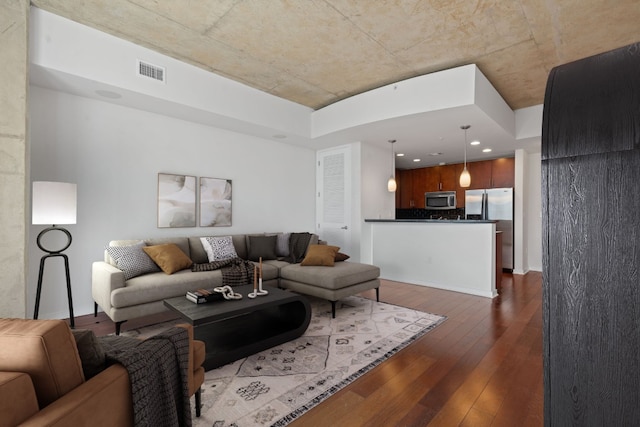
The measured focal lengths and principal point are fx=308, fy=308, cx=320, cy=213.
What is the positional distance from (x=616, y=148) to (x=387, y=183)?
5.51m

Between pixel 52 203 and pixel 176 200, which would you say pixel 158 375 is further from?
pixel 176 200

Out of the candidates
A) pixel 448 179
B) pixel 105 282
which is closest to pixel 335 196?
pixel 448 179

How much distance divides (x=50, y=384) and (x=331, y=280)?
2.69 metres

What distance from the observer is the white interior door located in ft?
18.8

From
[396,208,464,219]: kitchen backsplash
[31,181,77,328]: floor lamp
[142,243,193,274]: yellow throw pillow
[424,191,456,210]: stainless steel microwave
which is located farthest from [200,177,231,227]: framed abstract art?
[396,208,464,219]: kitchen backsplash

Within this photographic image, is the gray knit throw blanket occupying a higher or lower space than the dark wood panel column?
lower

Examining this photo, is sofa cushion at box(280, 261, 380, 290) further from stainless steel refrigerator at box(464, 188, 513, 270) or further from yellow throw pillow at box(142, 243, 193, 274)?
stainless steel refrigerator at box(464, 188, 513, 270)

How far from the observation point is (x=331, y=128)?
4.95 m

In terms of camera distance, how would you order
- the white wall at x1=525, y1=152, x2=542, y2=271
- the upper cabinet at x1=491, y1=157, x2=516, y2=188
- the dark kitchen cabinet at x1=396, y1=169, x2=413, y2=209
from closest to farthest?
1. the white wall at x1=525, y1=152, x2=542, y2=271
2. the upper cabinet at x1=491, y1=157, x2=516, y2=188
3. the dark kitchen cabinet at x1=396, y1=169, x2=413, y2=209

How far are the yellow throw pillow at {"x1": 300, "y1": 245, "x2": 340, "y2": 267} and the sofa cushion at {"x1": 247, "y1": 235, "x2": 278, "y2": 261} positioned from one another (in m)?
0.82

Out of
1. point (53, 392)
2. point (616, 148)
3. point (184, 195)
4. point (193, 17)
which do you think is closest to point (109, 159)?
point (184, 195)

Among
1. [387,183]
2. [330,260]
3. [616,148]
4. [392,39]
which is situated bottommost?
[330,260]

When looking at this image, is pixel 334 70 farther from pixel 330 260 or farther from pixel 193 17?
pixel 330 260

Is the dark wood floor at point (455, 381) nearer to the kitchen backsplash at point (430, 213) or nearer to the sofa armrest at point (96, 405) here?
the sofa armrest at point (96, 405)
